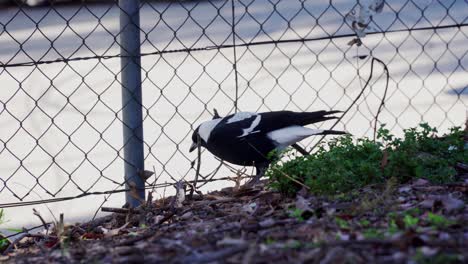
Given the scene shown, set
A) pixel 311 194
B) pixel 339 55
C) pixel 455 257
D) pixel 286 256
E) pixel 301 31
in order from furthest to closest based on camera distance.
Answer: pixel 301 31, pixel 339 55, pixel 311 194, pixel 286 256, pixel 455 257

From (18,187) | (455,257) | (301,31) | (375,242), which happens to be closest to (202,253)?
(375,242)

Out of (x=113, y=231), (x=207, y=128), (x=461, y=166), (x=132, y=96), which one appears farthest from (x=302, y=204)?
(x=207, y=128)

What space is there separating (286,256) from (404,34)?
6084 mm

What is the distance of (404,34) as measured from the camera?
820 centimetres

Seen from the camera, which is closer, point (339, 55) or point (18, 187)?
point (18, 187)

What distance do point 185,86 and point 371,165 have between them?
3343 mm

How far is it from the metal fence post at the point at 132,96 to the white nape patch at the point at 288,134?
0.90 metres

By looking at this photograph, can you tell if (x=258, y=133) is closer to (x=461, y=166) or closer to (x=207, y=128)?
(x=207, y=128)

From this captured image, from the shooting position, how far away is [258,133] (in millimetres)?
4754

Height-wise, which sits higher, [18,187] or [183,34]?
[183,34]

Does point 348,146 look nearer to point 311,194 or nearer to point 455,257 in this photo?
point 311,194

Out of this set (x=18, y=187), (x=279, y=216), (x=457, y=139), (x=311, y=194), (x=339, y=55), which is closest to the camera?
(x=279, y=216)

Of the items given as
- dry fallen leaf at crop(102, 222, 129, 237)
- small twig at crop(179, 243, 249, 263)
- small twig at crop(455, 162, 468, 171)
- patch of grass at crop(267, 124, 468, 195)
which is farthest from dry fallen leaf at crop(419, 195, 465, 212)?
dry fallen leaf at crop(102, 222, 129, 237)

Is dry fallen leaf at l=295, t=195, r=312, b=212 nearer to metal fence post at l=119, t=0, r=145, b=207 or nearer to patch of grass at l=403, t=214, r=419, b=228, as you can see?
patch of grass at l=403, t=214, r=419, b=228
